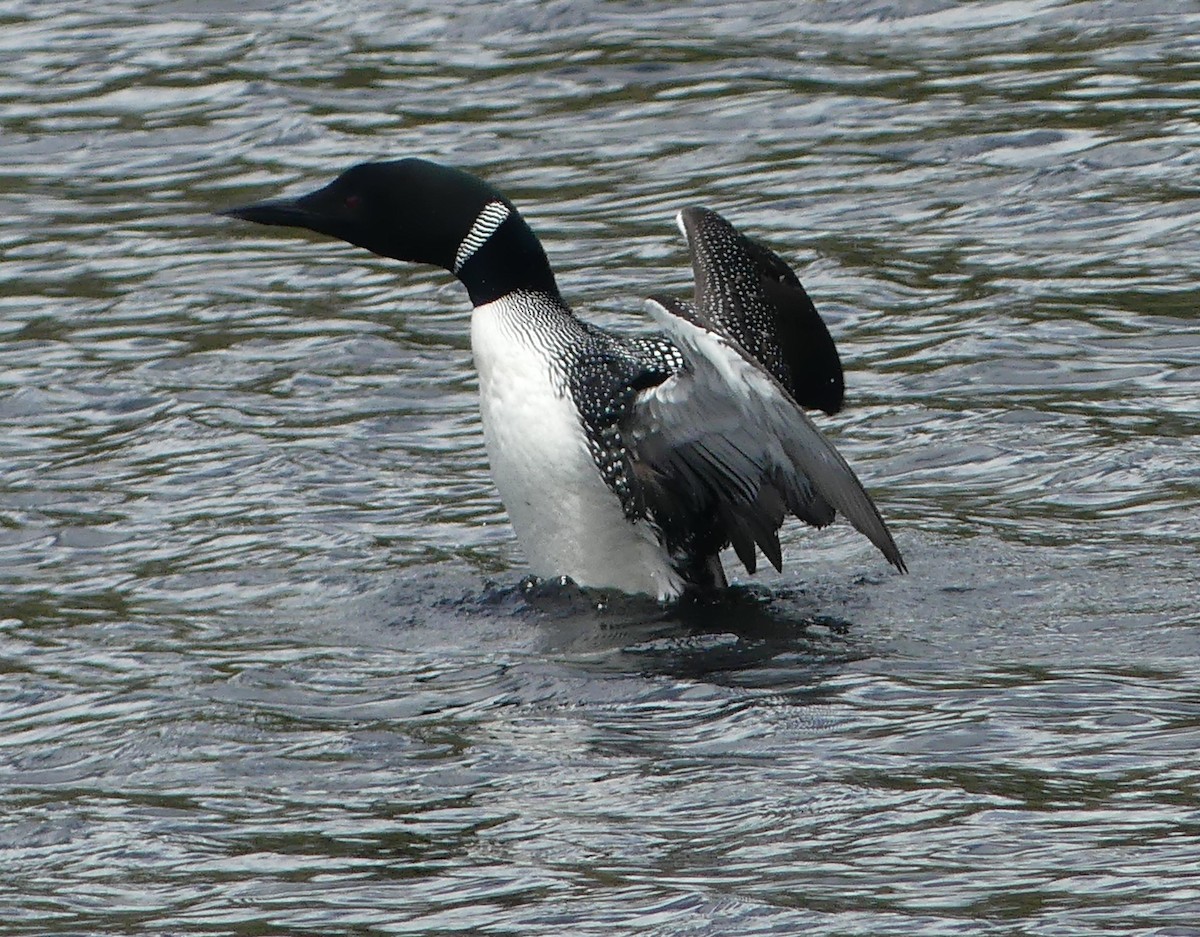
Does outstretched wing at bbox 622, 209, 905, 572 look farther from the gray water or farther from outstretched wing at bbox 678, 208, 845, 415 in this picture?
outstretched wing at bbox 678, 208, 845, 415

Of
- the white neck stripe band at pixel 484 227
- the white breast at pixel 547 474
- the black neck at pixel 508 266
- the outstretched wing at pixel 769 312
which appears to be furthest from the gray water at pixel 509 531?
the white neck stripe band at pixel 484 227

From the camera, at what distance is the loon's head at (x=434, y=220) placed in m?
6.96

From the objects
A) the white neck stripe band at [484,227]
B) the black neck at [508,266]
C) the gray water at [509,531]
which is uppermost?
the white neck stripe band at [484,227]

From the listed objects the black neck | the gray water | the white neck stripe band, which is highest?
the white neck stripe band

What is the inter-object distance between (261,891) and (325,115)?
758cm

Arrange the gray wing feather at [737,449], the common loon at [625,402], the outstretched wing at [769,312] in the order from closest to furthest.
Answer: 1. the gray wing feather at [737,449]
2. the common loon at [625,402]
3. the outstretched wing at [769,312]

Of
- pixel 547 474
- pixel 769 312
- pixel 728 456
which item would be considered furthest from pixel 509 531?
pixel 728 456

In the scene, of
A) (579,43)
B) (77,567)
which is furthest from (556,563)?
(579,43)

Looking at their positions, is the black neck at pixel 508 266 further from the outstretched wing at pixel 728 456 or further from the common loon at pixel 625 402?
the outstretched wing at pixel 728 456

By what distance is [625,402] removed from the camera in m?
6.53

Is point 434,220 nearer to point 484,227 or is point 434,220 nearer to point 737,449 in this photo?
point 484,227

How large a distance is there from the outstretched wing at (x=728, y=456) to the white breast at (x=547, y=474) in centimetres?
14

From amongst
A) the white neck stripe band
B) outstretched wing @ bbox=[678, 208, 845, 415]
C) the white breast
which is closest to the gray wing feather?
the white breast

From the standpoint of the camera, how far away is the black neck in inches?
273
